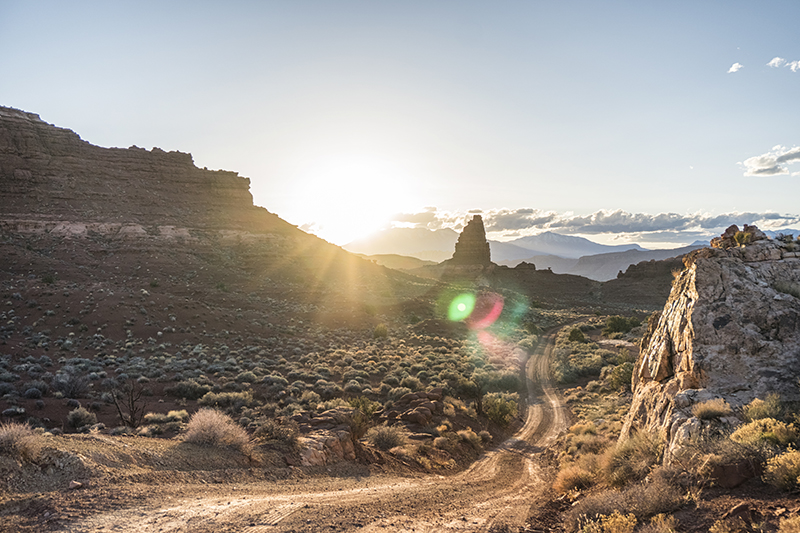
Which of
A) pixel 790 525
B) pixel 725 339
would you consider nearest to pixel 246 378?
pixel 725 339

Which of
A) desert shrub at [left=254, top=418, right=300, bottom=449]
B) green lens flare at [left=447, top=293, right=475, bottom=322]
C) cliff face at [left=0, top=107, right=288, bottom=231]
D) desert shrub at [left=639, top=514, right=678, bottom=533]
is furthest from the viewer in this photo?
cliff face at [left=0, top=107, right=288, bottom=231]

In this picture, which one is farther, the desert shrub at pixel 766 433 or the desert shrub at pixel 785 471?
the desert shrub at pixel 766 433

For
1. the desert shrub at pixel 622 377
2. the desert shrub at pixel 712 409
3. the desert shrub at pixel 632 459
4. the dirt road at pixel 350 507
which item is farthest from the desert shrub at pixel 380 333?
the desert shrub at pixel 712 409

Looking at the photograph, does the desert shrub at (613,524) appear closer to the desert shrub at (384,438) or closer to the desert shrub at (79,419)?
the desert shrub at (384,438)

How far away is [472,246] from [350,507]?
345 feet

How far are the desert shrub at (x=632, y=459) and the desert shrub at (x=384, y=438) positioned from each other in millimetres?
7853

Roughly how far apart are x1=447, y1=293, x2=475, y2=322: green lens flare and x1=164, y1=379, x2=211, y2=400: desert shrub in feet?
116

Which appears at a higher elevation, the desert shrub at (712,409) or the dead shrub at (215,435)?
the desert shrub at (712,409)

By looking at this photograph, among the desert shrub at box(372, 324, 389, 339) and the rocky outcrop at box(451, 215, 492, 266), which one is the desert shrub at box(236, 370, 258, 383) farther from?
the rocky outcrop at box(451, 215, 492, 266)

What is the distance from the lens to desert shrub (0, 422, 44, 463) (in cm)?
754

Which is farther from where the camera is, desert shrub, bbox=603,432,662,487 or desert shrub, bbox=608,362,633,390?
desert shrub, bbox=608,362,633,390

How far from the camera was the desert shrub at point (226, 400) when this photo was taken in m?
17.5

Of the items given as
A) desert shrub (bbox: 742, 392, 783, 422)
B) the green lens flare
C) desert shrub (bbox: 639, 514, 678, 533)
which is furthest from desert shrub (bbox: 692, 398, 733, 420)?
the green lens flare

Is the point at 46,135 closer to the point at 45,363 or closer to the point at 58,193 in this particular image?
the point at 58,193
